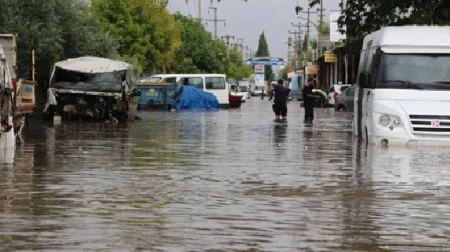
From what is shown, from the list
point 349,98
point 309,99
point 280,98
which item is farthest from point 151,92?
point 309,99

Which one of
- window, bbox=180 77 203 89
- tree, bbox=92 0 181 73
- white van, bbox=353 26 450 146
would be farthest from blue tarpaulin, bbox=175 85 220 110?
white van, bbox=353 26 450 146

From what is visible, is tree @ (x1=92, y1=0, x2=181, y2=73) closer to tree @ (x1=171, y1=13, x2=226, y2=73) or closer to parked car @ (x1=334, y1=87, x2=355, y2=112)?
parked car @ (x1=334, y1=87, x2=355, y2=112)

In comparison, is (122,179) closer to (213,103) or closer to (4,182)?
(4,182)

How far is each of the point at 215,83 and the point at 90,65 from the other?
22.0 m

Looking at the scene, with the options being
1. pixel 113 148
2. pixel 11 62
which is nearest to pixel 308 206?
pixel 113 148

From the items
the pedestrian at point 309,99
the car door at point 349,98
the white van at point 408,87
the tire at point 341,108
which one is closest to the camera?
the white van at point 408,87

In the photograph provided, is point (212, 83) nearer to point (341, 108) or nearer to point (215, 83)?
point (215, 83)

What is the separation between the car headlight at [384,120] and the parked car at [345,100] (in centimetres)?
3294

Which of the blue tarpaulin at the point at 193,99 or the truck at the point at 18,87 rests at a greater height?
the truck at the point at 18,87

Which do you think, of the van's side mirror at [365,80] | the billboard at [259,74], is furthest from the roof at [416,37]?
the billboard at [259,74]

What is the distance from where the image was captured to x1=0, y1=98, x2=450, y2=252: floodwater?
901 centimetres

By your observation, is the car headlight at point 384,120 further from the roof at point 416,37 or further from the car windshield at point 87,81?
the car windshield at point 87,81

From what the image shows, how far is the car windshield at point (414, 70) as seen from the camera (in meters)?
21.3

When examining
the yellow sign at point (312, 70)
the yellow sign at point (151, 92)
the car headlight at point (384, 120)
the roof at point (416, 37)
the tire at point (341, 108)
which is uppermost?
the roof at point (416, 37)
